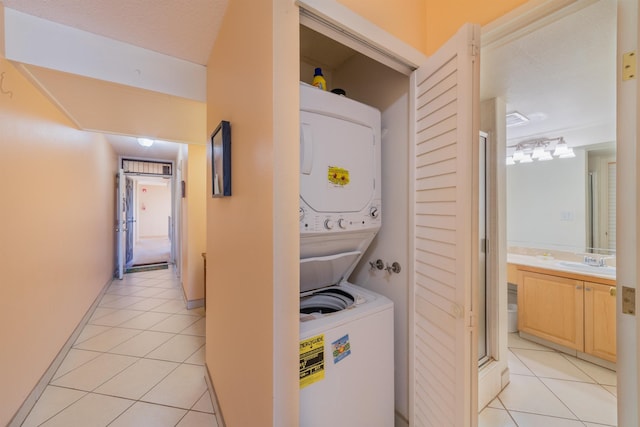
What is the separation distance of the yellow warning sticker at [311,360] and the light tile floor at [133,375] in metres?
1.05

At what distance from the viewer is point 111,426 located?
1.51 meters

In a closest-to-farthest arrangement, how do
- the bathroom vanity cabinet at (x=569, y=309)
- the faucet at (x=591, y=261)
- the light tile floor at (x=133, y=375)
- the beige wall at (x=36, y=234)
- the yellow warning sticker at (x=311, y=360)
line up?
1. the yellow warning sticker at (x=311, y=360)
2. the beige wall at (x=36, y=234)
3. the light tile floor at (x=133, y=375)
4. the bathroom vanity cabinet at (x=569, y=309)
5. the faucet at (x=591, y=261)

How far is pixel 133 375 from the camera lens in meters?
1.98

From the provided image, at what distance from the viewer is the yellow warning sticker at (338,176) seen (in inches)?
46.6

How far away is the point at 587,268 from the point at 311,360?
299cm

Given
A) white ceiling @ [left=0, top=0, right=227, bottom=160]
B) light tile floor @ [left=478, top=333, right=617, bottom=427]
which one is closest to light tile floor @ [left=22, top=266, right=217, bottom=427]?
light tile floor @ [left=478, top=333, right=617, bottom=427]

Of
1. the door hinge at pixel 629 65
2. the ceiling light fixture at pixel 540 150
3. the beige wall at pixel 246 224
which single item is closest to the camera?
the door hinge at pixel 629 65

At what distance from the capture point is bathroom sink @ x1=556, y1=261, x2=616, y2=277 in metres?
2.24

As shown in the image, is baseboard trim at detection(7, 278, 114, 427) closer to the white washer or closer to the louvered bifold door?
the white washer

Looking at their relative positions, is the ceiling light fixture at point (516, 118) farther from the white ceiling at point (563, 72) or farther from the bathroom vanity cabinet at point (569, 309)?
the bathroom vanity cabinet at point (569, 309)

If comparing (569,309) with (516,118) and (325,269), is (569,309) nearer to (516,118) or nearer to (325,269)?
(516,118)

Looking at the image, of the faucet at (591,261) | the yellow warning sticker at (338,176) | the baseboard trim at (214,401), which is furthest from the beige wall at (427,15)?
the faucet at (591,261)

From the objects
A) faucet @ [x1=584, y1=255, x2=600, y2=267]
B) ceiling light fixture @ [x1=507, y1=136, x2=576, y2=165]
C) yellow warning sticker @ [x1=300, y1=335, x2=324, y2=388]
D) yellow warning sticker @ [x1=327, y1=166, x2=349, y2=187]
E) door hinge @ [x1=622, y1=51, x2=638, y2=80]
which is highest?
ceiling light fixture @ [x1=507, y1=136, x2=576, y2=165]

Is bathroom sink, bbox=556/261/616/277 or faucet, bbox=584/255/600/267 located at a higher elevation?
faucet, bbox=584/255/600/267
